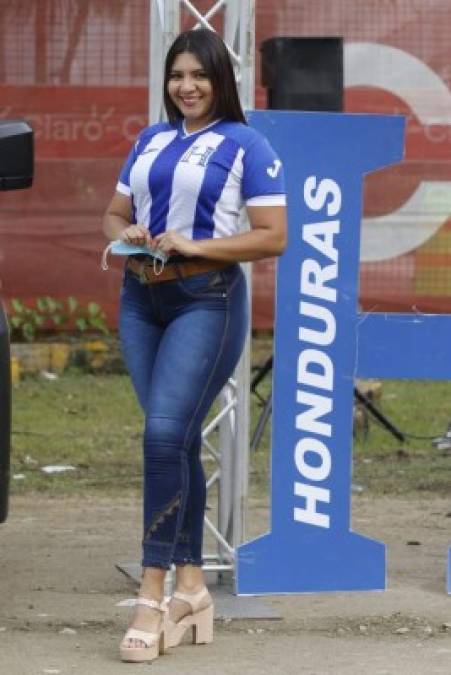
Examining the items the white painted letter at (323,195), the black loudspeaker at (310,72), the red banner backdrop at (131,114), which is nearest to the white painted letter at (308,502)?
the white painted letter at (323,195)

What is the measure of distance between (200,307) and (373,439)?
5287 mm

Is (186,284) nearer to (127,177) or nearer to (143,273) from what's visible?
(143,273)

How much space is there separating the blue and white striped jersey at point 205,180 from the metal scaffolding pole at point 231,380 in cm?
50

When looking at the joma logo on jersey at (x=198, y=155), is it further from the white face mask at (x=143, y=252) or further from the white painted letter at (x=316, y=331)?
the white painted letter at (x=316, y=331)

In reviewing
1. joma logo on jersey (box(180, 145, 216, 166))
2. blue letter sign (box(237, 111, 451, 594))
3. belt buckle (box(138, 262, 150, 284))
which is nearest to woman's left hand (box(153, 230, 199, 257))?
belt buckle (box(138, 262, 150, 284))

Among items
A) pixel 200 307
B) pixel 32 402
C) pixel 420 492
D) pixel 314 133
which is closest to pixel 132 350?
pixel 200 307

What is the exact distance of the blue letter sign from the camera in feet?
21.7

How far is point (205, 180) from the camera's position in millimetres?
5762

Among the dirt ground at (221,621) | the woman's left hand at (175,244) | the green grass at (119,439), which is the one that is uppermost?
the woman's left hand at (175,244)

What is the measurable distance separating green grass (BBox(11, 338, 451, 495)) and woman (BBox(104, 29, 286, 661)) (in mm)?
3436

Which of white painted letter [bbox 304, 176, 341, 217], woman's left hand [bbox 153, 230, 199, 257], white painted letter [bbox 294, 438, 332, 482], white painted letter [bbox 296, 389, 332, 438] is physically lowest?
white painted letter [bbox 294, 438, 332, 482]

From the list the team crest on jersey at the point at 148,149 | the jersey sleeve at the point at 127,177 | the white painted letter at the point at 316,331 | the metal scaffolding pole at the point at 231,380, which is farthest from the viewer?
the white painted letter at the point at 316,331

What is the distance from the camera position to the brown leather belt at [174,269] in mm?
5809

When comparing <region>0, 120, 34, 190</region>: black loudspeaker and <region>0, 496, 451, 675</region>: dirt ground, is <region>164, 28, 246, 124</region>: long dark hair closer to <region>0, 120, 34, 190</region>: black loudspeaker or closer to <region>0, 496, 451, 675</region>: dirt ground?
<region>0, 120, 34, 190</region>: black loudspeaker
